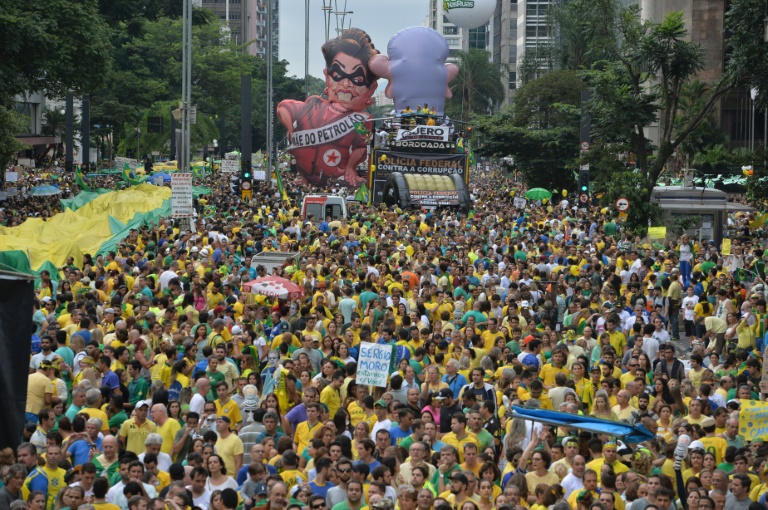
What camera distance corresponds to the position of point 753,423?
37.7ft

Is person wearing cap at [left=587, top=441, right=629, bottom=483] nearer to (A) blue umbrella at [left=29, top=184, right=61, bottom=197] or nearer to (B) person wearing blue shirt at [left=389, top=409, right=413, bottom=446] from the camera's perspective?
(B) person wearing blue shirt at [left=389, top=409, right=413, bottom=446]

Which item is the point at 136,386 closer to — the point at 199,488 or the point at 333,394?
the point at 333,394

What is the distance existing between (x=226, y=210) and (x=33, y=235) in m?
11.6

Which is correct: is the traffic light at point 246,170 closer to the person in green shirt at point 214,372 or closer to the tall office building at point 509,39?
the person in green shirt at point 214,372

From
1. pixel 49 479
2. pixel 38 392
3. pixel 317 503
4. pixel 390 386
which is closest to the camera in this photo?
pixel 317 503

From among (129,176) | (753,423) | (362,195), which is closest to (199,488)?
(753,423)

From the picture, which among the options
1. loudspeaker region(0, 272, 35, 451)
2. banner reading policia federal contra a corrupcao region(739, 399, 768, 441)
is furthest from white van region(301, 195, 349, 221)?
loudspeaker region(0, 272, 35, 451)

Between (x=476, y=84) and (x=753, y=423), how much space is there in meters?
113

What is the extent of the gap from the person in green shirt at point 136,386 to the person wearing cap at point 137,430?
1750mm

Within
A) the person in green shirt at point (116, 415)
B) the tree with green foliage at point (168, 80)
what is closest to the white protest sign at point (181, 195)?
the person in green shirt at point (116, 415)

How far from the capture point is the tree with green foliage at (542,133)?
187 feet

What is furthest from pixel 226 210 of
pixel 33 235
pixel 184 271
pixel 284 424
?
pixel 284 424

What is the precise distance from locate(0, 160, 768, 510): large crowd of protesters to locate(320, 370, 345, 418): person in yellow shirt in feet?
0.07

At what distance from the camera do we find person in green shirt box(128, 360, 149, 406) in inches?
535
